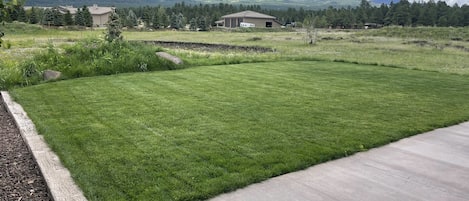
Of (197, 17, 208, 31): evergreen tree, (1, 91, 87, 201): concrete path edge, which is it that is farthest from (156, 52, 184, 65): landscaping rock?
(197, 17, 208, 31): evergreen tree

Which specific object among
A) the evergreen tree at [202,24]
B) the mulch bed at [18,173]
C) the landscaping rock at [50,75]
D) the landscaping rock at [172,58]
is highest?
the evergreen tree at [202,24]

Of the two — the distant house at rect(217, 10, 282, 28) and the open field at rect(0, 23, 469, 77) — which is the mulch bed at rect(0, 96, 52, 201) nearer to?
the open field at rect(0, 23, 469, 77)

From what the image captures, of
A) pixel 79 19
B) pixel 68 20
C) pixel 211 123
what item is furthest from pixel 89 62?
pixel 79 19

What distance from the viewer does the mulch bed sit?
13.3 ft

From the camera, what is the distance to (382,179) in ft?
14.6

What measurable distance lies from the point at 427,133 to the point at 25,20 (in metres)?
57.9

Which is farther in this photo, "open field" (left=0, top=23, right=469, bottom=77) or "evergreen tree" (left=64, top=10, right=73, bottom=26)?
"evergreen tree" (left=64, top=10, right=73, bottom=26)

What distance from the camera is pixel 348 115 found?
24.0 ft

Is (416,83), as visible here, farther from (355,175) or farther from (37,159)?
(37,159)

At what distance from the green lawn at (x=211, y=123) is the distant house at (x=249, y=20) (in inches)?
2803

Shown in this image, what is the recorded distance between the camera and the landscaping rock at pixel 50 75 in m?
11.0

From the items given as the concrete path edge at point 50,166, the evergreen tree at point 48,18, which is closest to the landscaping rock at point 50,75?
the concrete path edge at point 50,166

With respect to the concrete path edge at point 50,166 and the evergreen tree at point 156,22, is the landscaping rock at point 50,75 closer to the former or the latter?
the concrete path edge at point 50,166

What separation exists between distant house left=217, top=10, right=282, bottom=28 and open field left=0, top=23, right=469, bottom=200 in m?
70.6
